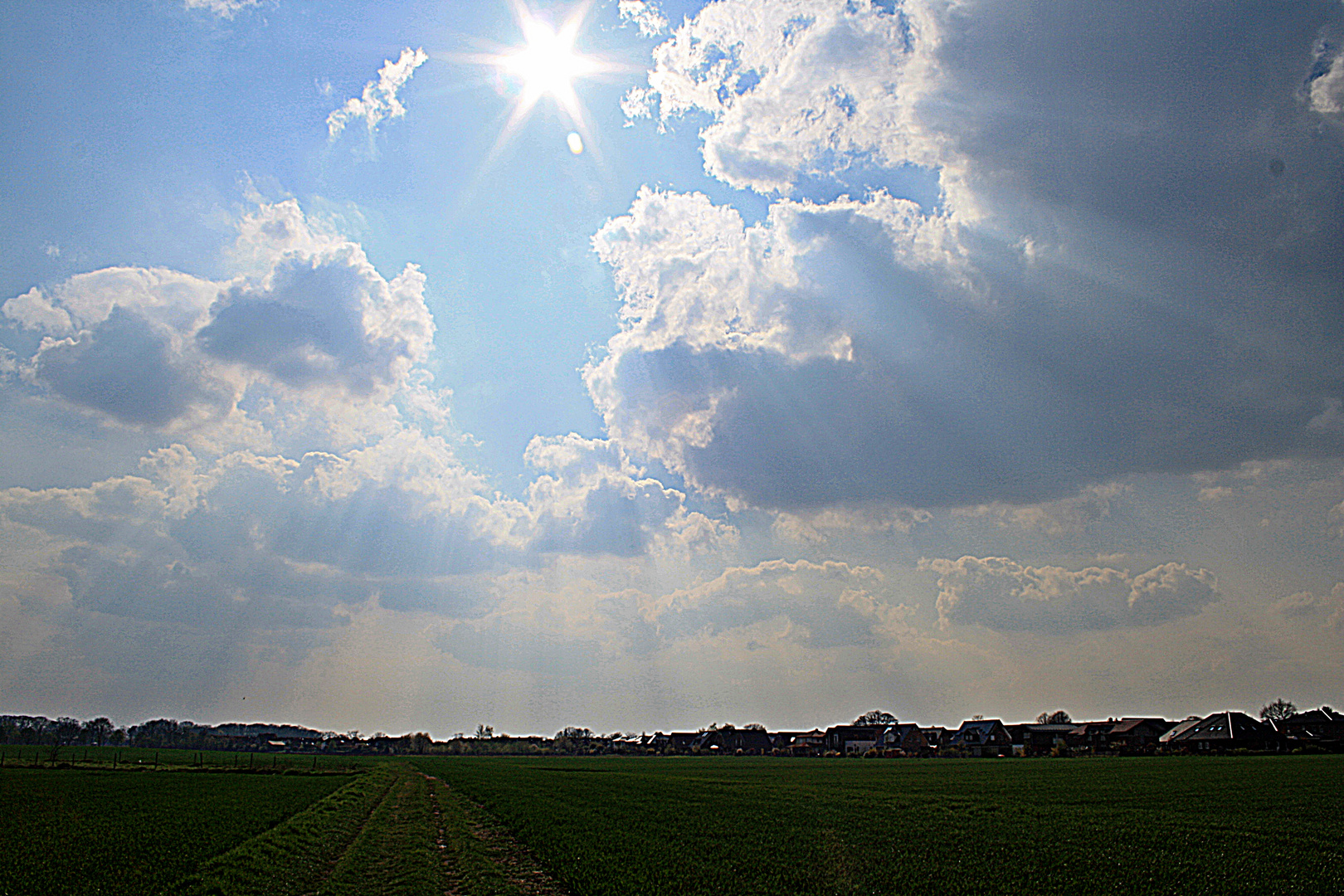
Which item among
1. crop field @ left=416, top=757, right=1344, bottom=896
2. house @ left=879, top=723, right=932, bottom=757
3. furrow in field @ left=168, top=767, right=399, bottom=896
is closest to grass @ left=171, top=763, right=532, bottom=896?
furrow in field @ left=168, top=767, right=399, bottom=896

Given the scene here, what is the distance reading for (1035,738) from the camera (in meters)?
168

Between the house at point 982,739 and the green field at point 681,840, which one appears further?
the house at point 982,739

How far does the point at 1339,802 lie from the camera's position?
3953cm

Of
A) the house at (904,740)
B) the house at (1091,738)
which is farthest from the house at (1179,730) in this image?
the house at (904,740)

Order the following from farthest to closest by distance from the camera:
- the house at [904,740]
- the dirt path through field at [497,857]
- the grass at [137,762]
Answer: the house at [904,740], the grass at [137,762], the dirt path through field at [497,857]

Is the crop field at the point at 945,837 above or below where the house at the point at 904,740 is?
above

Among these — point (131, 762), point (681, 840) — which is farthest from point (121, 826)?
point (131, 762)

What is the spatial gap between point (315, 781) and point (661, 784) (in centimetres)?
2998

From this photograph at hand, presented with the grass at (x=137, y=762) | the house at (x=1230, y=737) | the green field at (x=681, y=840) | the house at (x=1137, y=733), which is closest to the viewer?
the green field at (x=681, y=840)

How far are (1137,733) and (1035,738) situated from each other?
18.6 m

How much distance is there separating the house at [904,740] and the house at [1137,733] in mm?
36280

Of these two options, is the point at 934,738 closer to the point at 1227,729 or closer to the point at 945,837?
the point at 1227,729

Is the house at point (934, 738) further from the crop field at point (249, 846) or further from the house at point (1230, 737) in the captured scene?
the crop field at point (249, 846)

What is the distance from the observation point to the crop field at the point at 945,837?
21.5 metres
